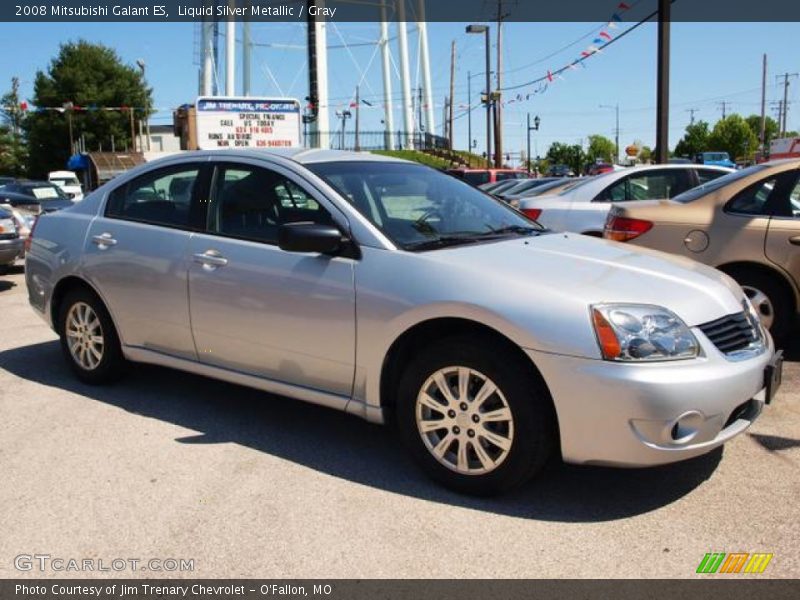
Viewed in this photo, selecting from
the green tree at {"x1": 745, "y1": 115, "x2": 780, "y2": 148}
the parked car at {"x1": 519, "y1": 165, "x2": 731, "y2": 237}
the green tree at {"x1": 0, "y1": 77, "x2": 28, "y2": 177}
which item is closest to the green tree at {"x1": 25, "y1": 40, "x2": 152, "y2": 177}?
the green tree at {"x1": 0, "y1": 77, "x2": 28, "y2": 177}

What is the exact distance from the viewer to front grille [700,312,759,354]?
331 cm

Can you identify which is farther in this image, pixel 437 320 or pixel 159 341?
pixel 159 341

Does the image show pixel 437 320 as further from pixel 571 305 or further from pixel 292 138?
pixel 292 138

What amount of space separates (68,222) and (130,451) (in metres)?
1.97

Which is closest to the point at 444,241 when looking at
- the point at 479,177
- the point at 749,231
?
the point at 749,231

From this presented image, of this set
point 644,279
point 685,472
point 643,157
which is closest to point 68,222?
point 644,279

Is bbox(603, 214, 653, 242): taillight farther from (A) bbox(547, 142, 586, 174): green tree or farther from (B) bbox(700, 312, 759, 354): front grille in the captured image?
(A) bbox(547, 142, 586, 174): green tree

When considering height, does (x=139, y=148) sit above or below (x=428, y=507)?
above

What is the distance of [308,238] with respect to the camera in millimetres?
3684

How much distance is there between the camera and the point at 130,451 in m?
4.07

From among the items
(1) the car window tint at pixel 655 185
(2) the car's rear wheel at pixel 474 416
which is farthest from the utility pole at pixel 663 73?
(2) the car's rear wheel at pixel 474 416

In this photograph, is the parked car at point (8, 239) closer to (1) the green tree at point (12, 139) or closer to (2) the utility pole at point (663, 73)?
(2) the utility pole at point (663, 73)

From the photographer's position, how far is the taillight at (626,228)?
5988mm
